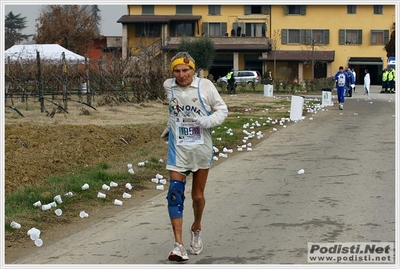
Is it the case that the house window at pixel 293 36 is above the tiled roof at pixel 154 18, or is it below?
below

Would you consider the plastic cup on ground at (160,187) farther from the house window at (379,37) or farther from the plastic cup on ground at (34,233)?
the house window at (379,37)

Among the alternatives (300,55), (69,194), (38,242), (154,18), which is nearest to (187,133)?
(38,242)

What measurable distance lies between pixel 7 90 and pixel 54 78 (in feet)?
12.6

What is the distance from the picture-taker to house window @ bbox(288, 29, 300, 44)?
70.8 metres

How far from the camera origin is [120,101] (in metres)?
30.2

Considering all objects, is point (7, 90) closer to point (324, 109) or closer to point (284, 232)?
point (324, 109)

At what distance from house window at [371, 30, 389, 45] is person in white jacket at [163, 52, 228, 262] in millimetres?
65031

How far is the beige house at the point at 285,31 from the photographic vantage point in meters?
69.2

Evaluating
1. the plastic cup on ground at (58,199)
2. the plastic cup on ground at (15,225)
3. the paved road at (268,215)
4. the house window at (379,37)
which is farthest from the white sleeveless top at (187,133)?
the house window at (379,37)

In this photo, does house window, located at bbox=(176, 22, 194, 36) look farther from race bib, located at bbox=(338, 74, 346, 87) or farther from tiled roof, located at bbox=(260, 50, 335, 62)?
race bib, located at bbox=(338, 74, 346, 87)

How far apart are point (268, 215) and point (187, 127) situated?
242cm

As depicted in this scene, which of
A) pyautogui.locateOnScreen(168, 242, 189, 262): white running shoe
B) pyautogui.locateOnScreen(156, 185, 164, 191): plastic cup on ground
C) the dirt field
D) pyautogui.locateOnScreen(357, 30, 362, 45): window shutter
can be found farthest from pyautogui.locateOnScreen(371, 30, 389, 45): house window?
pyautogui.locateOnScreen(168, 242, 189, 262): white running shoe

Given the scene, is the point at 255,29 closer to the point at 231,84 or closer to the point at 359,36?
the point at 359,36

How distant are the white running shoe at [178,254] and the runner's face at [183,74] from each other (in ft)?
4.93
